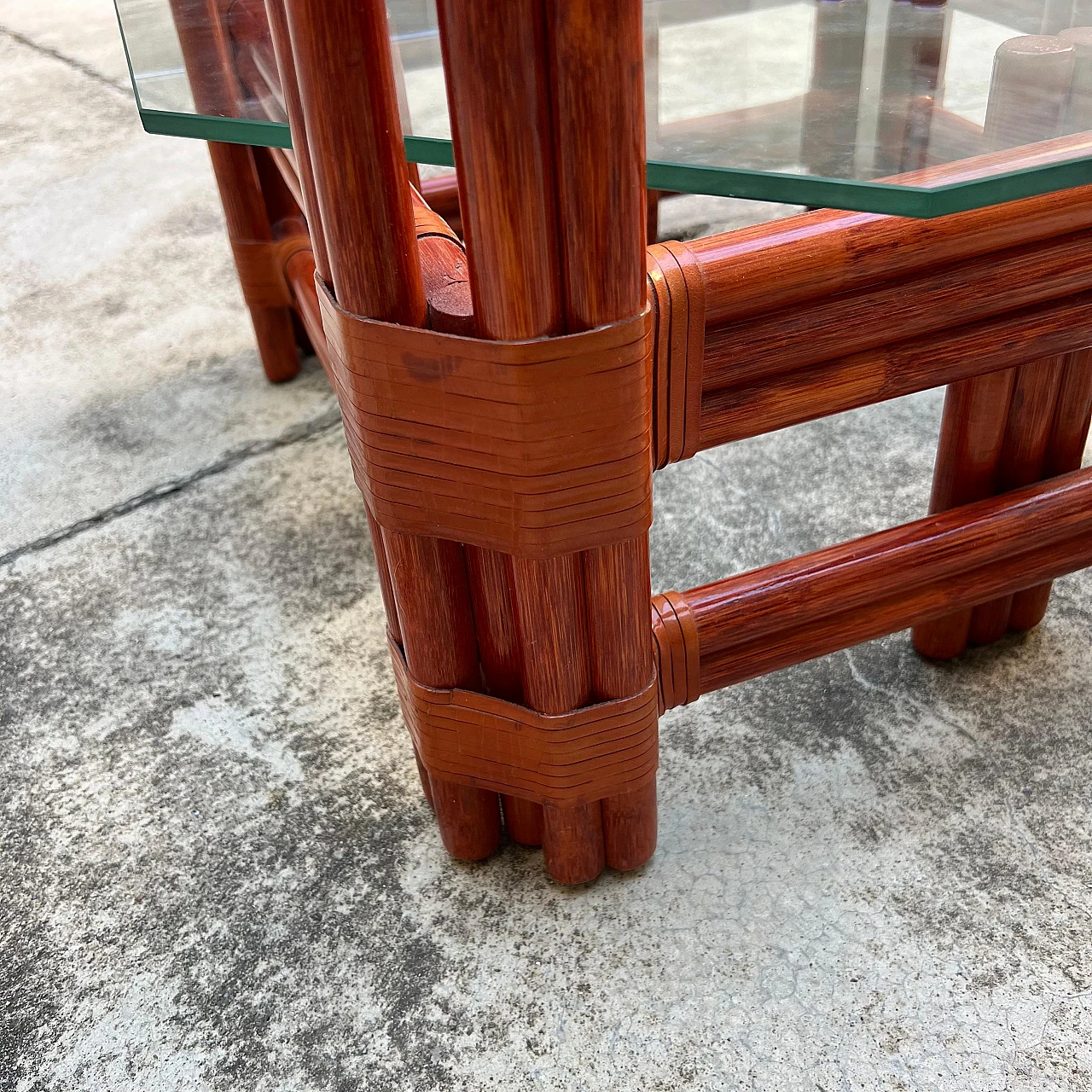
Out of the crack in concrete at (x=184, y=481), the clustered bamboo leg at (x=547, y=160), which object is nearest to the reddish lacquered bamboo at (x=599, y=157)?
the clustered bamboo leg at (x=547, y=160)

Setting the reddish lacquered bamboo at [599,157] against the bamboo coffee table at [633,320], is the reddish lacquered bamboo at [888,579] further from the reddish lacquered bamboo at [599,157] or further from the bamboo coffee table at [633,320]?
the reddish lacquered bamboo at [599,157]

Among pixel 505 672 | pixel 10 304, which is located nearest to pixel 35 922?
pixel 505 672

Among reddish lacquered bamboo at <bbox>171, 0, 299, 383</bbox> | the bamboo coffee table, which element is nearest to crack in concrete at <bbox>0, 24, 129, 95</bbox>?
reddish lacquered bamboo at <bbox>171, 0, 299, 383</bbox>

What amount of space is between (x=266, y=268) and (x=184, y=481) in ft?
1.07

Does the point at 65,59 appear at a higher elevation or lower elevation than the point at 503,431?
lower

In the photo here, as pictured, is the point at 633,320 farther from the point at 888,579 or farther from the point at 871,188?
the point at 888,579

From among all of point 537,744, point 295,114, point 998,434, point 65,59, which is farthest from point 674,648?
point 65,59

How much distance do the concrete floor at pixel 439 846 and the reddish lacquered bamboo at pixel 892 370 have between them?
37cm

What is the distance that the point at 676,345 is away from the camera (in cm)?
77

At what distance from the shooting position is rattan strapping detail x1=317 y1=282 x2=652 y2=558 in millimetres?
659

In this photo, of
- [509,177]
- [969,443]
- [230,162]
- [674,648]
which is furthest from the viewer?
[230,162]

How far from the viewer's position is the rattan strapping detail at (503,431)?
0.66 meters

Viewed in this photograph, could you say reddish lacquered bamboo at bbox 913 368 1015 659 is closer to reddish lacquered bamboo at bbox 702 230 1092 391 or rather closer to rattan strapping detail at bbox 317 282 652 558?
reddish lacquered bamboo at bbox 702 230 1092 391

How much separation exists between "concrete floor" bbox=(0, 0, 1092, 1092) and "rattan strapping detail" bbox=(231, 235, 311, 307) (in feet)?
0.73
